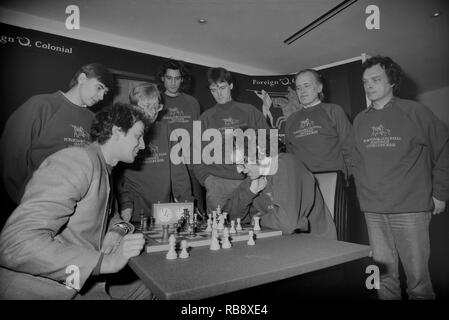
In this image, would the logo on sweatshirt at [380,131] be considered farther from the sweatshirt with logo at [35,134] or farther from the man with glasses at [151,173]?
the sweatshirt with logo at [35,134]

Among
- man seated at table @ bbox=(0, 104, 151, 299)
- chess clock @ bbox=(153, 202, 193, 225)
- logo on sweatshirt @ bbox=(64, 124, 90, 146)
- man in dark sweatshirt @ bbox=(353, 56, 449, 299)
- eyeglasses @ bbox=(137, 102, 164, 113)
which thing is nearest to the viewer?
man seated at table @ bbox=(0, 104, 151, 299)

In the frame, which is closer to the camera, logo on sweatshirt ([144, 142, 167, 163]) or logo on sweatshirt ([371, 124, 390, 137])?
logo on sweatshirt ([371, 124, 390, 137])

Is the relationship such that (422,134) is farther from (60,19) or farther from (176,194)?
(60,19)

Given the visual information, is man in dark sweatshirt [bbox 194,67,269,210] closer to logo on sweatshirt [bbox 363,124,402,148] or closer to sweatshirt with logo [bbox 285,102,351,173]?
sweatshirt with logo [bbox 285,102,351,173]

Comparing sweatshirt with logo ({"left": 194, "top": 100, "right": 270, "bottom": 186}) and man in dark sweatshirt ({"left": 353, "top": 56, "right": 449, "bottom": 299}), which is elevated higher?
sweatshirt with logo ({"left": 194, "top": 100, "right": 270, "bottom": 186})

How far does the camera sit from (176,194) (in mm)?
2383

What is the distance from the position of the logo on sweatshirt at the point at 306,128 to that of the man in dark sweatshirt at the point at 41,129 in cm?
Result: 193

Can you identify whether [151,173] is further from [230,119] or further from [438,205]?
[438,205]

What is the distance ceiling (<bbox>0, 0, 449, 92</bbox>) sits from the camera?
2.40 meters

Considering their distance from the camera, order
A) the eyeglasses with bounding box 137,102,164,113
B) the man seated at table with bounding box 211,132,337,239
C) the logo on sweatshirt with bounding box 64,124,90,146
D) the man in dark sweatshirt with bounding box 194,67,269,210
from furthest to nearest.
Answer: the man in dark sweatshirt with bounding box 194,67,269,210 < the eyeglasses with bounding box 137,102,164,113 < the logo on sweatshirt with bounding box 64,124,90,146 < the man seated at table with bounding box 211,132,337,239

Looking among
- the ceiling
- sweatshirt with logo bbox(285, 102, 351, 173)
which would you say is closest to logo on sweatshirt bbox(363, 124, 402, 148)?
sweatshirt with logo bbox(285, 102, 351, 173)

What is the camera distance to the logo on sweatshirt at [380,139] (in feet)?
6.27

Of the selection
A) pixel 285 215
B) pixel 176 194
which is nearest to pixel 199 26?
pixel 176 194

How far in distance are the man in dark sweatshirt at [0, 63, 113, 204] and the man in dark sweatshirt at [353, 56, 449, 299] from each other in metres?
2.40
